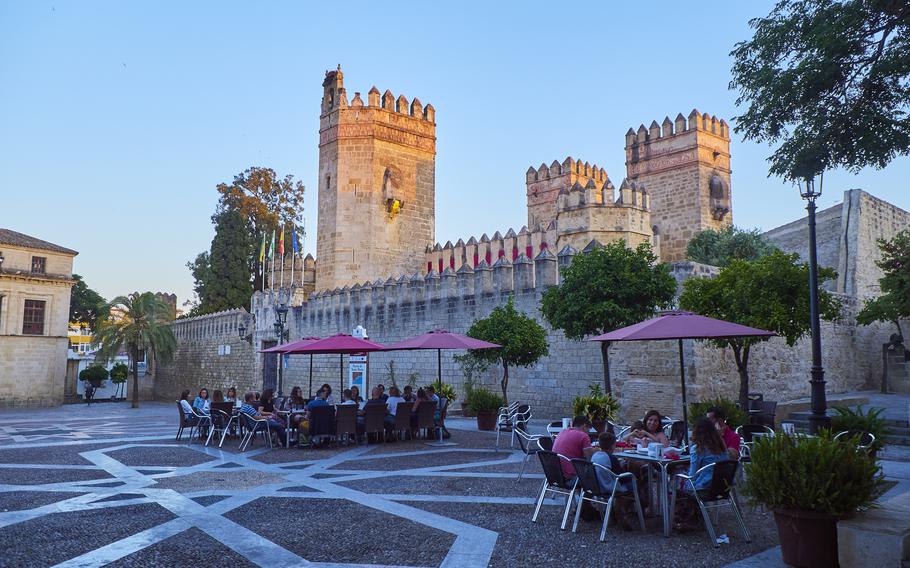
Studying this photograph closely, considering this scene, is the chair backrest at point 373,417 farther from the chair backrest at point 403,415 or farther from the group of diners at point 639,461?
the group of diners at point 639,461

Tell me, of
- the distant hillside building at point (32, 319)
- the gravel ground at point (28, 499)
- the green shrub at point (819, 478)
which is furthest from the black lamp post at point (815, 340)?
the distant hillside building at point (32, 319)

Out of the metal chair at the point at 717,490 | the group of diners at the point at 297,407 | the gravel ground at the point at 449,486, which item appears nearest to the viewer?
the metal chair at the point at 717,490

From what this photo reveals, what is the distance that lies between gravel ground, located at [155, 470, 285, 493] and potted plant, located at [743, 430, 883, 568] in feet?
19.9

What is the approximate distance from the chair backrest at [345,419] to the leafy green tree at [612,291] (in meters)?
4.29

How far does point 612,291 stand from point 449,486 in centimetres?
540

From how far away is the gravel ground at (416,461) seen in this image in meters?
9.55

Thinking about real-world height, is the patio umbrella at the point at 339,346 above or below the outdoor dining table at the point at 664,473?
above

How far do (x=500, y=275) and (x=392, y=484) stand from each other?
394 inches

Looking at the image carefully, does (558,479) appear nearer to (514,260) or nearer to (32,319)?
(514,260)

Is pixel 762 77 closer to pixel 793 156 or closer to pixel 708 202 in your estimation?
pixel 793 156

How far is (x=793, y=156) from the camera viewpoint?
28.7ft

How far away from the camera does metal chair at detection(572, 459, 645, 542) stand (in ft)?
18.2

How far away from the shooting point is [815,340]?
798cm

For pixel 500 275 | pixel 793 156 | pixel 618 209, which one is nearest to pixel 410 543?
pixel 793 156
